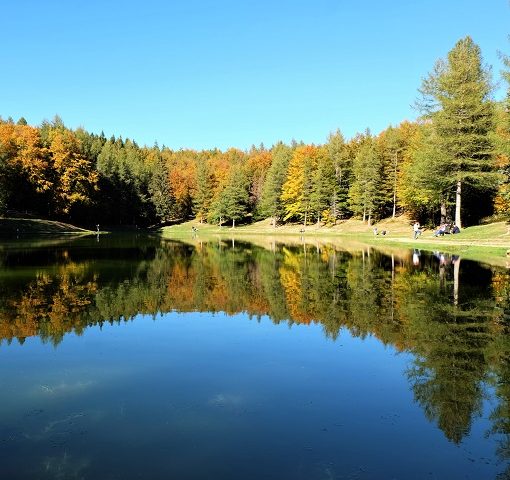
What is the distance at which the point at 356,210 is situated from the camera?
84.6m

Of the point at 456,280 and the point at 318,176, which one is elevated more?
the point at 318,176

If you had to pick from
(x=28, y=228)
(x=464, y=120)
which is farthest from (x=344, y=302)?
(x=28, y=228)

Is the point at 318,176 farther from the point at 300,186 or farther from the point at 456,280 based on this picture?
the point at 456,280

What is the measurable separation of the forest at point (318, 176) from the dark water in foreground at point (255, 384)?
2847 centimetres

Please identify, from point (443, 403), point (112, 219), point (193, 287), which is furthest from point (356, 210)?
point (443, 403)

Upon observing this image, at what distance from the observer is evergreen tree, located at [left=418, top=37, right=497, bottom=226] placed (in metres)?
48.2

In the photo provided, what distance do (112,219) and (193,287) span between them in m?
94.5

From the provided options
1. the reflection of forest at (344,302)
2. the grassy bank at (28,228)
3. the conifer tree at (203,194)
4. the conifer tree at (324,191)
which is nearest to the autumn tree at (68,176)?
the grassy bank at (28,228)

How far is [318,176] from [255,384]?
8235 cm

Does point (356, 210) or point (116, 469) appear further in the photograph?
point (356, 210)

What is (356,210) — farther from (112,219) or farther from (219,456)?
(219,456)

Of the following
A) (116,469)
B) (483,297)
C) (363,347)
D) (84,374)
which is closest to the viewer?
(116,469)

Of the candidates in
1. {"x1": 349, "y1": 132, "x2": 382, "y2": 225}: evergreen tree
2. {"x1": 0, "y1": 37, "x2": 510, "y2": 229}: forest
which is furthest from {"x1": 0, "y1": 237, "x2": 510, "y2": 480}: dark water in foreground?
{"x1": 349, "y1": 132, "x2": 382, "y2": 225}: evergreen tree

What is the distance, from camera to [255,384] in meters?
9.70
